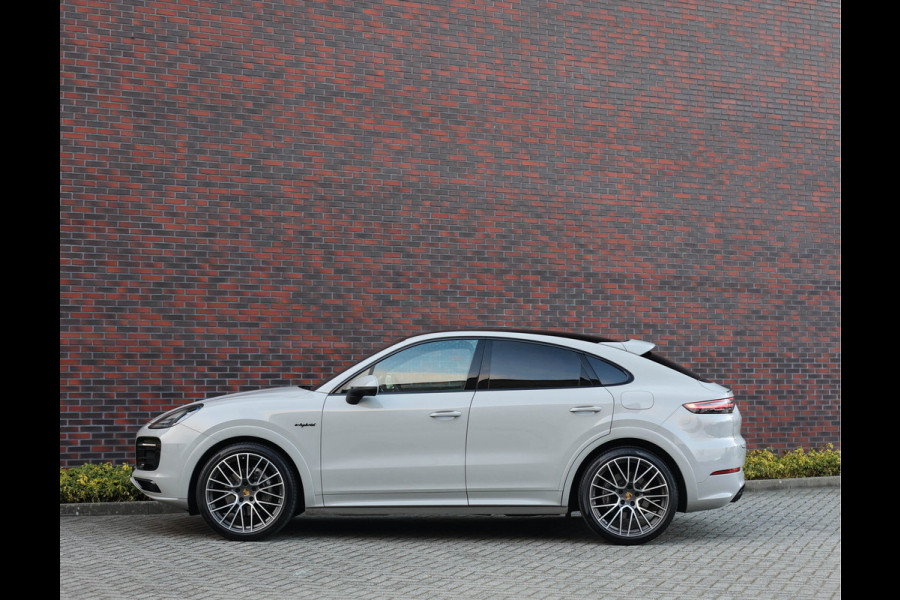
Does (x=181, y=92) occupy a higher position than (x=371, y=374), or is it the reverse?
(x=181, y=92)

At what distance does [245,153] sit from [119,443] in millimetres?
3522

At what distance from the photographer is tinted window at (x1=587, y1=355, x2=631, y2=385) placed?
7938 millimetres

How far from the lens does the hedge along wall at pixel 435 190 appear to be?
35.4 ft

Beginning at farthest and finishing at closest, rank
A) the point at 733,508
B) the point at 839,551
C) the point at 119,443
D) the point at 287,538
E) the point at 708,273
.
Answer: the point at 708,273, the point at 119,443, the point at 733,508, the point at 287,538, the point at 839,551

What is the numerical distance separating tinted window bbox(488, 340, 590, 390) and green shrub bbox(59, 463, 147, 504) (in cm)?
399

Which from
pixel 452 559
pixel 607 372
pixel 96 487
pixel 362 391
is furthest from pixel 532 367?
pixel 96 487

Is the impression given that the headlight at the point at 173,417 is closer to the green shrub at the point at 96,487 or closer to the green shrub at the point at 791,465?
the green shrub at the point at 96,487

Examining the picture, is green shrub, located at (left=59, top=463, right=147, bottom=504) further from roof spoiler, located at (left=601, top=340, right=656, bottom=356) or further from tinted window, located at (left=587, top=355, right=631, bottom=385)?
roof spoiler, located at (left=601, top=340, right=656, bottom=356)

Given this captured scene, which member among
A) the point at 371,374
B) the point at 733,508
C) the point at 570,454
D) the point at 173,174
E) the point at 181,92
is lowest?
the point at 733,508

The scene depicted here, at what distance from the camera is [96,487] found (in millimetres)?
9383

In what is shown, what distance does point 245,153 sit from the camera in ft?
36.7

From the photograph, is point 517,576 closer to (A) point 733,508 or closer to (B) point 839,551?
(B) point 839,551

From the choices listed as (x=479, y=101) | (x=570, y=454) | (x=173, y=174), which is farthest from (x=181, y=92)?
(x=570, y=454)

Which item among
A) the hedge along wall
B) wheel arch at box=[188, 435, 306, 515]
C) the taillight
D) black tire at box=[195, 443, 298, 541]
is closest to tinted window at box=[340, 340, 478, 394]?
wheel arch at box=[188, 435, 306, 515]
